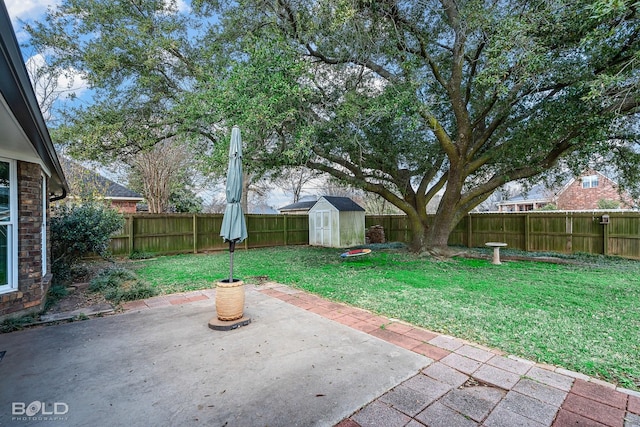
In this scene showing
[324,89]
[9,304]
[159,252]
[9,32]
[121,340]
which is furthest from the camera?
[159,252]

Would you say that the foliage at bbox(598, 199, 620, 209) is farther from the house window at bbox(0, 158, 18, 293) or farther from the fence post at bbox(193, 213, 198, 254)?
the house window at bbox(0, 158, 18, 293)

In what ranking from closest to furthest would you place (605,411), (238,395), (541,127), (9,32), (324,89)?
(9,32)
(605,411)
(238,395)
(541,127)
(324,89)

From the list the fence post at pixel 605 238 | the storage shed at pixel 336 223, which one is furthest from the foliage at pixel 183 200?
the fence post at pixel 605 238

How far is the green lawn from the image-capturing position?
3080mm

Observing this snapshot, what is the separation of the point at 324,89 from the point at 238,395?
7.38 m

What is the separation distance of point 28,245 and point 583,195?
29131mm

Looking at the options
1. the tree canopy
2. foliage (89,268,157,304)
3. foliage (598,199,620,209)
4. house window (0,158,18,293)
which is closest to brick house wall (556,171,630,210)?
foliage (598,199,620,209)

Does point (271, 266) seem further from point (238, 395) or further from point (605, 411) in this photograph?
→ point (605, 411)

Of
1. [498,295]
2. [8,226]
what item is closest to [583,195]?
[498,295]

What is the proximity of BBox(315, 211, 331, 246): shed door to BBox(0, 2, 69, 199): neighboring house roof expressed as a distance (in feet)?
34.7

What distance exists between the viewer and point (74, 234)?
6.46 m

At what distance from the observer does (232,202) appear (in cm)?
409

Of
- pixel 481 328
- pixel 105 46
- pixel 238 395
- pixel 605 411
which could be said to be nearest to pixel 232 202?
pixel 238 395

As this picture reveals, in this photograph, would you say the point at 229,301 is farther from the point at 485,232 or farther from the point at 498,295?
the point at 485,232
